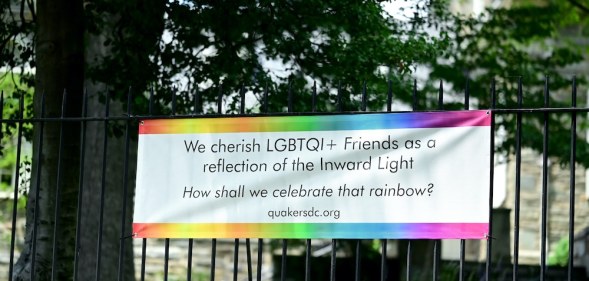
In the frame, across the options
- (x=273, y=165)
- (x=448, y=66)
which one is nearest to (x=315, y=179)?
(x=273, y=165)

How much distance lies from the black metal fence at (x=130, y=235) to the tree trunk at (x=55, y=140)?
0.01m

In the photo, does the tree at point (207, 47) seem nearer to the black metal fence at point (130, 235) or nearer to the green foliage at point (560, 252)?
the black metal fence at point (130, 235)

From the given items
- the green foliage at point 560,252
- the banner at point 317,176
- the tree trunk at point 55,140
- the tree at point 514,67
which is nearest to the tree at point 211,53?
the tree trunk at point 55,140

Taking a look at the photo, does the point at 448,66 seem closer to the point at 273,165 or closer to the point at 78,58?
the point at 78,58

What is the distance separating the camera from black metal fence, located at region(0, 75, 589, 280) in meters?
6.27

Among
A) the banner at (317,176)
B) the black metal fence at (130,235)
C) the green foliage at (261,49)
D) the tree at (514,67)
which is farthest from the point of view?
the tree at (514,67)

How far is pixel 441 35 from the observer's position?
11.3 metres

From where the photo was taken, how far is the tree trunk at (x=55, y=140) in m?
8.82

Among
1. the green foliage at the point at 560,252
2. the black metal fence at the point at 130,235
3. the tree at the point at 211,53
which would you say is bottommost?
the green foliage at the point at 560,252

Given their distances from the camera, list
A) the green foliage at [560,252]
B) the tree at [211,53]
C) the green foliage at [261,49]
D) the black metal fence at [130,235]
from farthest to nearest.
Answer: the green foliage at [560,252] → the green foliage at [261,49] → the tree at [211,53] → the black metal fence at [130,235]

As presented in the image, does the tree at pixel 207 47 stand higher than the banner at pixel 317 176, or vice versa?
the tree at pixel 207 47

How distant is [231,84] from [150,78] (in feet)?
2.80

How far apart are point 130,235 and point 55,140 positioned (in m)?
1.75

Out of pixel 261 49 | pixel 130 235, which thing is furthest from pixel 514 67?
pixel 130 235
